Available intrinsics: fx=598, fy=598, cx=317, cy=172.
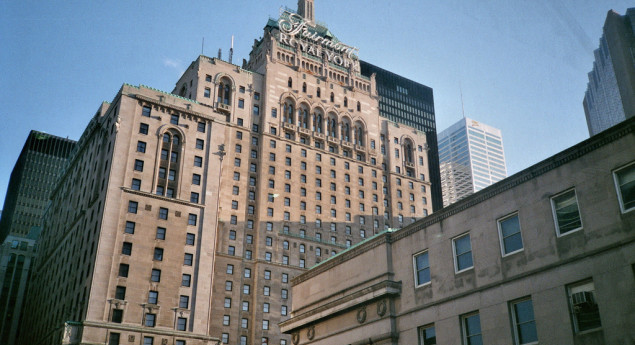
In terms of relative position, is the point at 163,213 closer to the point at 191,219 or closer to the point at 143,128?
the point at 191,219

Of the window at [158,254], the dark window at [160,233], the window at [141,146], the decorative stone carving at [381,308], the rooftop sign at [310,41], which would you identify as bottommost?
the decorative stone carving at [381,308]

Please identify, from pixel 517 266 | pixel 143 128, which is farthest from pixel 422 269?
pixel 143 128

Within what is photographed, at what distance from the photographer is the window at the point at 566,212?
29.1m

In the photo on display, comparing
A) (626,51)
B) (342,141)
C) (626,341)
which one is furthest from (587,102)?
(626,341)

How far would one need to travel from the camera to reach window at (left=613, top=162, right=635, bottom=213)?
27.0 metres

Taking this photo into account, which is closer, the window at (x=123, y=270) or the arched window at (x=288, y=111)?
the window at (x=123, y=270)

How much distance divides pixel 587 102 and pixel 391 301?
102222mm

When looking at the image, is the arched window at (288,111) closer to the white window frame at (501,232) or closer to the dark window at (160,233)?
the dark window at (160,233)

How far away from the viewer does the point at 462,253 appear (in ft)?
114

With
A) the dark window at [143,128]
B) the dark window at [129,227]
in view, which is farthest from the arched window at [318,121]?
the dark window at [129,227]

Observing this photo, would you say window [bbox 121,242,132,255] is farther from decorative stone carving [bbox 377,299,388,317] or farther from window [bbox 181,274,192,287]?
decorative stone carving [bbox 377,299,388,317]

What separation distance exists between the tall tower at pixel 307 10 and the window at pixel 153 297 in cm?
9700

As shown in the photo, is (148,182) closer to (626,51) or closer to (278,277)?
(278,277)

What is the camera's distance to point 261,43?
14288 centimetres
